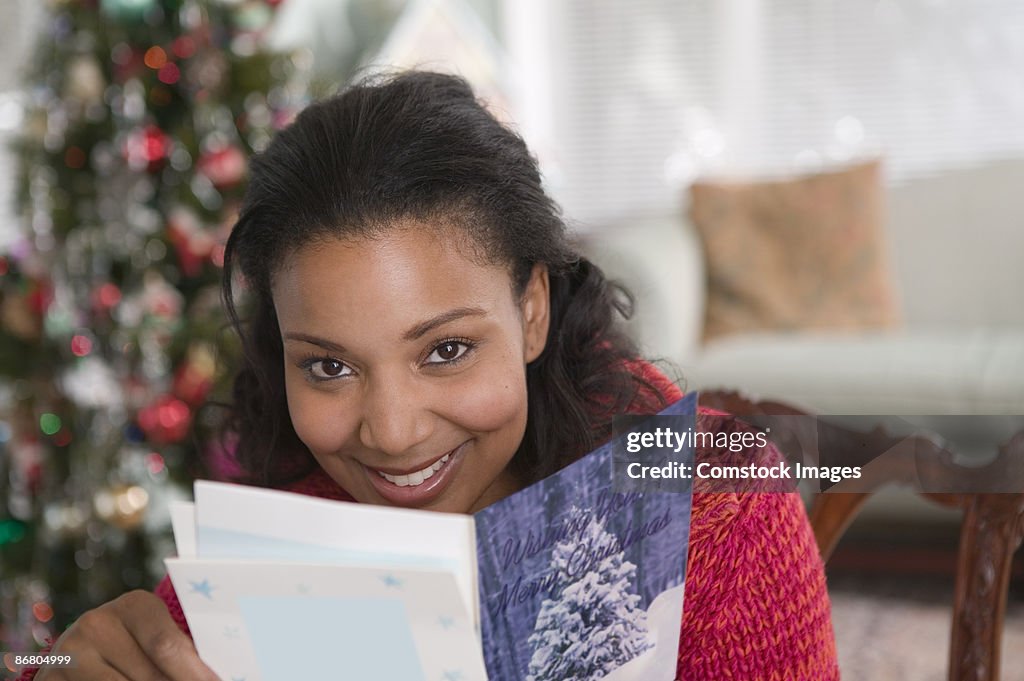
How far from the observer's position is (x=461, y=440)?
82 centimetres

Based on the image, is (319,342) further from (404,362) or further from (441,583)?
(441,583)

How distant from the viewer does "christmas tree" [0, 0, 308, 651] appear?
214 cm

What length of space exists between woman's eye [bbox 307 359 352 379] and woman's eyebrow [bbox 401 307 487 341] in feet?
0.24

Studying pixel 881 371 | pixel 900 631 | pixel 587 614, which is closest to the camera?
pixel 587 614

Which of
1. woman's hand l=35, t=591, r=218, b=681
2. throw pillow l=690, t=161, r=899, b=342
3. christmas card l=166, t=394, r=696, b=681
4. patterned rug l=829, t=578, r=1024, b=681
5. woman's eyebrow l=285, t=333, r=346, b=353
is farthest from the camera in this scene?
throw pillow l=690, t=161, r=899, b=342

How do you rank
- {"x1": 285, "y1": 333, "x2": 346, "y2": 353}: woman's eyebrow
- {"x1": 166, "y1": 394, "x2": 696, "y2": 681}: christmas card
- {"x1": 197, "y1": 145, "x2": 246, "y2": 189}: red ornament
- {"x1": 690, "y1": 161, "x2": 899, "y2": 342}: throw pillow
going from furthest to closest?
{"x1": 690, "y1": 161, "x2": 899, "y2": 342}: throw pillow → {"x1": 197, "y1": 145, "x2": 246, "y2": 189}: red ornament → {"x1": 285, "y1": 333, "x2": 346, "y2": 353}: woman's eyebrow → {"x1": 166, "y1": 394, "x2": 696, "y2": 681}: christmas card

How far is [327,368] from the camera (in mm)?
818

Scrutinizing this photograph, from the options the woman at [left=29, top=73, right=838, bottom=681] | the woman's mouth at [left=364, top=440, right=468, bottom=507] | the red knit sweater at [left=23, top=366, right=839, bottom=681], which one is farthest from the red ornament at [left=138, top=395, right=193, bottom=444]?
the red knit sweater at [left=23, top=366, right=839, bottom=681]

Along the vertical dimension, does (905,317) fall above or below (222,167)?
below

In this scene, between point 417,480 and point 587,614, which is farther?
point 417,480

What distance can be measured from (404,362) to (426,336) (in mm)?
26

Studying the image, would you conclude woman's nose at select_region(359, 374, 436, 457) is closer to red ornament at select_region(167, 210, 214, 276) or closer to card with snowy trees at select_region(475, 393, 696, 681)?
card with snowy trees at select_region(475, 393, 696, 681)

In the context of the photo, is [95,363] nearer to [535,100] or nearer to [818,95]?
[535,100]

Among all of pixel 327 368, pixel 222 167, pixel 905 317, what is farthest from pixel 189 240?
pixel 905 317
